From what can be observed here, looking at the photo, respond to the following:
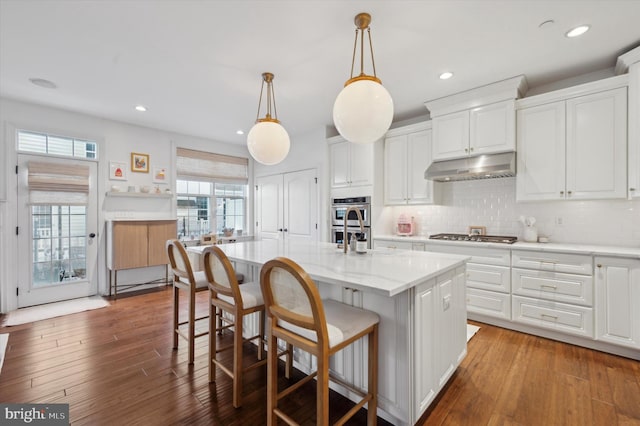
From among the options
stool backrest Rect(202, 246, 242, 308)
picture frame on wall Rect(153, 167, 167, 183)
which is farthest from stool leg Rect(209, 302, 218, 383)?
picture frame on wall Rect(153, 167, 167, 183)

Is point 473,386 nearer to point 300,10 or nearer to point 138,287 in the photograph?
point 300,10

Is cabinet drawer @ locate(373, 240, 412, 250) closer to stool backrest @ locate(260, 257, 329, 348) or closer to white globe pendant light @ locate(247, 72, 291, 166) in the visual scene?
white globe pendant light @ locate(247, 72, 291, 166)

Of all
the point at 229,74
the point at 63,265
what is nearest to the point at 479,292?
the point at 229,74

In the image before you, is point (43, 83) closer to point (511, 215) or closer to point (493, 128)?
point (493, 128)

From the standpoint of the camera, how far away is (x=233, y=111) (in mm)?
3914

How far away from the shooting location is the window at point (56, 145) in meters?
3.66

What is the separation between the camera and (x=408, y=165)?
12.9 ft

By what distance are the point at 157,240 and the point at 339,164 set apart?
308cm

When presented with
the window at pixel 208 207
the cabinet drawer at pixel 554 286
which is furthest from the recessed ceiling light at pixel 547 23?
the window at pixel 208 207

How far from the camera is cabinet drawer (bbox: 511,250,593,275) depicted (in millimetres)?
2531

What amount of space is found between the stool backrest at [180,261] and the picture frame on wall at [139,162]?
2.76 meters

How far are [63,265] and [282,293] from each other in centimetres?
427

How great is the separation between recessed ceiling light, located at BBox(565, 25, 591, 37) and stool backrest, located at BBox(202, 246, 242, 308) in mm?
3105

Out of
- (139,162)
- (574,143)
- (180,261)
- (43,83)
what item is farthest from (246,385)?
(139,162)
